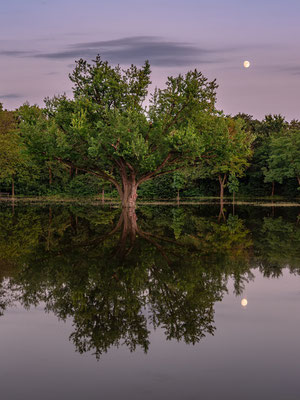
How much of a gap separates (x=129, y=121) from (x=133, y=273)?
29.2 metres

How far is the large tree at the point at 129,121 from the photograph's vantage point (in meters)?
42.7

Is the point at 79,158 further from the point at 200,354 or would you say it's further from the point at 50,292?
the point at 200,354

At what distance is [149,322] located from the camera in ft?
31.3

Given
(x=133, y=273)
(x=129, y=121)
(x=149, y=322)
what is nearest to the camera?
(x=149, y=322)

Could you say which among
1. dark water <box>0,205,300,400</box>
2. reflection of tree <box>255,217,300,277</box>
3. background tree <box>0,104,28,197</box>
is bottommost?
reflection of tree <box>255,217,300,277</box>

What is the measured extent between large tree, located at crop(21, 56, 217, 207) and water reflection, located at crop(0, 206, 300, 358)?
17.0 meters

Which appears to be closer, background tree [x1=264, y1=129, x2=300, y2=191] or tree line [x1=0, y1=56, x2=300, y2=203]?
tree line [x1=0, y1=56, x2=300, y2=203]

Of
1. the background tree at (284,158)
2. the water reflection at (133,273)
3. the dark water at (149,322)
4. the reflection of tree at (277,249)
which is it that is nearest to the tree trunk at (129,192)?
the reflection of tree at (277,249)

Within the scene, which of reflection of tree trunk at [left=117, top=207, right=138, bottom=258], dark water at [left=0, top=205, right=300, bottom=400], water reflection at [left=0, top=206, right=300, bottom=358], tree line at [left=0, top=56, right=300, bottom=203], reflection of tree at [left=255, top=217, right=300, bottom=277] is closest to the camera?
dark water at [left=0, top=205, right=300, bottom=400]

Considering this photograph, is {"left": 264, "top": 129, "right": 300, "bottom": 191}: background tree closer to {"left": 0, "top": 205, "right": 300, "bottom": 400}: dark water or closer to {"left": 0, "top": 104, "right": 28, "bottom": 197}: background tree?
{"left": 0, "top": 104, "right": 28, "bottom": 197}: background tree

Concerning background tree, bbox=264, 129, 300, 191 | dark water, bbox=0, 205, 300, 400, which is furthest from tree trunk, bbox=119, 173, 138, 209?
background tree, bbox=264, 129, 300, 191

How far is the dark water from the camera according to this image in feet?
22.3

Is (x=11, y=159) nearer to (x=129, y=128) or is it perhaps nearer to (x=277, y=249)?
(x=129, y=128)

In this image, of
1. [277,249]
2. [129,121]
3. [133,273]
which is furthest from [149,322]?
[129,121]
